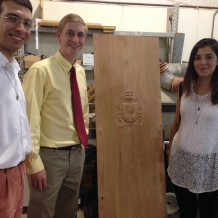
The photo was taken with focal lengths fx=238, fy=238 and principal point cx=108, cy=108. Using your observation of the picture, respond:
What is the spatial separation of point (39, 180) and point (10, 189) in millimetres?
349

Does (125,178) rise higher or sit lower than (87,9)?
lower

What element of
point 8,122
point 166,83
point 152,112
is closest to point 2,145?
point 8,122

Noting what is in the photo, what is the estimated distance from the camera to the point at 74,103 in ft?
4.77

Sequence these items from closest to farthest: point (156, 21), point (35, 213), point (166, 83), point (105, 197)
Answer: point (35, 213) → point (105, 197) → point (166, 83) → point (156, 21)

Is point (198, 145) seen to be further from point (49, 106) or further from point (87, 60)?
point (87, 60)

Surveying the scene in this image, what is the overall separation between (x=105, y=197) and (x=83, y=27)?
117 cm

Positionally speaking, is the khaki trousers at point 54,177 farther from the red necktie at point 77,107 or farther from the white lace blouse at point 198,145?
the white lace blouse at point 198,145

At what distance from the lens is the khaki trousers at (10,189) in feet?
3.17

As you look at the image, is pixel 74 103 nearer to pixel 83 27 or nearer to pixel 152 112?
pixel 83 27

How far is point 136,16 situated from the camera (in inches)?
113

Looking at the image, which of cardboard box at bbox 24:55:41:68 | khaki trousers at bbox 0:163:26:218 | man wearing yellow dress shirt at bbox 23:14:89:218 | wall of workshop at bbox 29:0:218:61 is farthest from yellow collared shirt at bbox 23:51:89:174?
wall of workshop at bbox 29:0:218:61

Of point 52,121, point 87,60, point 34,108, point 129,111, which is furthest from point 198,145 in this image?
point 87,60

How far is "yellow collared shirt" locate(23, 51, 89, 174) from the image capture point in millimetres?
1304

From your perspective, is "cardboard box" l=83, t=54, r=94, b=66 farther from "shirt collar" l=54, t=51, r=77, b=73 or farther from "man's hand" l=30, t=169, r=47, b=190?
"man's hand" l=30, t=169, r=47, b=190
